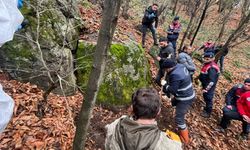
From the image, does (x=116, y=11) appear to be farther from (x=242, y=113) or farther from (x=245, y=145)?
(x=245, y=145)

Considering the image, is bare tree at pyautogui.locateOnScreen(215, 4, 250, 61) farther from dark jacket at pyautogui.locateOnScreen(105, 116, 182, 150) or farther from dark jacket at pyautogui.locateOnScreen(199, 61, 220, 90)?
dark jacket at pyautogui.locateOnScreen(105, 116, 182, 150)

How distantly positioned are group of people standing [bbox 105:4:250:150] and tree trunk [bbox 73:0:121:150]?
37 cm

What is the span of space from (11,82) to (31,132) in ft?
4.32

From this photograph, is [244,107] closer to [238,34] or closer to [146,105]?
[238,34]

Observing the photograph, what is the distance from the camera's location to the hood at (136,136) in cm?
222

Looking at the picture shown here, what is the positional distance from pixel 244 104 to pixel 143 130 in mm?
4923

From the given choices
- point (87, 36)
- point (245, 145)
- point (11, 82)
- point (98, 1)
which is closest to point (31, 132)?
point (11, 82)

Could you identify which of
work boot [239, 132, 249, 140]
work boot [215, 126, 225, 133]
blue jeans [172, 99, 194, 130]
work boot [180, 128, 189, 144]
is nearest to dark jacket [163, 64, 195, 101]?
blue jeans [172, 99, 194, 130]

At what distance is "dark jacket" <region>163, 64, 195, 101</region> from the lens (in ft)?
17.4

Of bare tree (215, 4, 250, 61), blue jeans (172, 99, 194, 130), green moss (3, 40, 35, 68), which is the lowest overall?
blue jeans (172, 99, 194, 130)

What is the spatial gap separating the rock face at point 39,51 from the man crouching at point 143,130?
269 cm

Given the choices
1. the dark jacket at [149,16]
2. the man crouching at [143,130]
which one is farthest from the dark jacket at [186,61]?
the man crouching at [143,130]

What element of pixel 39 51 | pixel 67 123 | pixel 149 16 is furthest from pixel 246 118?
pixel 149 16

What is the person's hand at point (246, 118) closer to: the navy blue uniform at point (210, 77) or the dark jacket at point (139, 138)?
the navy blue uniform at point (210, 77)
